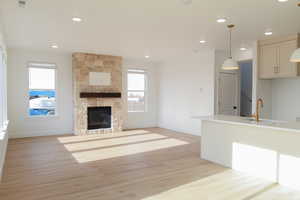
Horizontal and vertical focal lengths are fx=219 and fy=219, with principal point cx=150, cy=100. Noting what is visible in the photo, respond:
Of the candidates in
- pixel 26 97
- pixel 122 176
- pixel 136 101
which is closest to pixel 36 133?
pixel 26 97

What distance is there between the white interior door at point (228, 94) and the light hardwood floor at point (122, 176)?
76.4 inches

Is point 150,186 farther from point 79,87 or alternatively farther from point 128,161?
point 79,87

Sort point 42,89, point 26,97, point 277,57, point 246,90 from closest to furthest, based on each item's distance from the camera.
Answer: point 277,57
point 26,97
point 42,89
point 246,90

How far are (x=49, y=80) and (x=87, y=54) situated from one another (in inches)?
59.7

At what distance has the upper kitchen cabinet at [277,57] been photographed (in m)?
4.69

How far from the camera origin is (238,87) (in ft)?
24.1

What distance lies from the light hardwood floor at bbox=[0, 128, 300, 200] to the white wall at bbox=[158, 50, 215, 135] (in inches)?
66.9

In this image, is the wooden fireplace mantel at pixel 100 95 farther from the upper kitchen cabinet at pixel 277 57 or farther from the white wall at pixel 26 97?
the upper kitchen cabinet at pixel 277 57

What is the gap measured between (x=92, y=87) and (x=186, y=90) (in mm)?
3223

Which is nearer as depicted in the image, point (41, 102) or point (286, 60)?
point (286, 60)

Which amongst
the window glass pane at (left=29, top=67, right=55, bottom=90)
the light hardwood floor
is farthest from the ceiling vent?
the window glass pane at (left=29, top=67, right=55, bottom=90)

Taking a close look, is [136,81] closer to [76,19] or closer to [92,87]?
[92,87]

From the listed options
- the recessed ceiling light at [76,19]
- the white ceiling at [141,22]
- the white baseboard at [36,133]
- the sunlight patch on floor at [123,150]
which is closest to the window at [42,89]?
the white baseboard at [36,133]

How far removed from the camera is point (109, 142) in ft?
20.1
